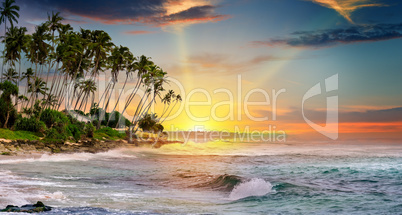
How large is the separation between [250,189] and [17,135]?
32.6m

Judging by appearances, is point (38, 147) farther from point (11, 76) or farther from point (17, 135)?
point (11, 76)

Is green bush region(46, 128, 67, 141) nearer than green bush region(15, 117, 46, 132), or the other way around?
green bush region(46, 128, 67, 141)

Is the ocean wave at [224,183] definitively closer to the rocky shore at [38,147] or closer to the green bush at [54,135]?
the rocky shore at [38,147]

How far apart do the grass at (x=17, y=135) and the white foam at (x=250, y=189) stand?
→ 30.2 m

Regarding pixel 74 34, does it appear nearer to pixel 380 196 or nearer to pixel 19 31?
pixel 19 31

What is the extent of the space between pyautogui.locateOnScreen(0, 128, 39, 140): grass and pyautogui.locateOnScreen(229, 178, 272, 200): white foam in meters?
30.2

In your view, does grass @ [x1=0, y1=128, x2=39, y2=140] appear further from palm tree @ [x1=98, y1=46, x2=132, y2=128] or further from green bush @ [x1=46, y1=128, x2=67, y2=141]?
palm tree @ [x1=98, y1=46, x2=132, y2=128]

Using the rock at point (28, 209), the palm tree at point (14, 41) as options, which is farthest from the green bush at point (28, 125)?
the rock at point (28, 209)

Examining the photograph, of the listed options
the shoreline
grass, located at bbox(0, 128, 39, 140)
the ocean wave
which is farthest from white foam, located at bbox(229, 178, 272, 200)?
grass, located at bbox(0, 128, 39, 140)

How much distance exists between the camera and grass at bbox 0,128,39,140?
36.4 meters

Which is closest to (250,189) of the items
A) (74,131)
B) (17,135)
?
(17,135)

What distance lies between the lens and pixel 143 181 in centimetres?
1897

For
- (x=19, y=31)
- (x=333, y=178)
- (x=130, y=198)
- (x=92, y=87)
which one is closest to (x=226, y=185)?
(x=130, y=198)

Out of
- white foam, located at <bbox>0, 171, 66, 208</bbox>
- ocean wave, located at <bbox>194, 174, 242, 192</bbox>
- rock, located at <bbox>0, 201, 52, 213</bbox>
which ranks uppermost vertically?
rock, located at <bbox>0, 201, 52, 213</bbox>
